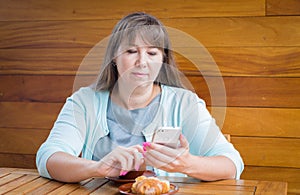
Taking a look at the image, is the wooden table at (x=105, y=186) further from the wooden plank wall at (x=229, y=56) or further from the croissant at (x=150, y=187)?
the wooden plank wall at (x=229, y=56)

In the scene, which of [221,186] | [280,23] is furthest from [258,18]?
[221,186]

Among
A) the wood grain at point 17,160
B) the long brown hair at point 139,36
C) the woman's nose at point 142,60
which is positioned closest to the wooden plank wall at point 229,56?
the wood grain at point 17,160

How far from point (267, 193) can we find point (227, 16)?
1006mm

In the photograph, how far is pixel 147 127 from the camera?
5.32ft

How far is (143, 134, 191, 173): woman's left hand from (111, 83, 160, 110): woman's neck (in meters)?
0.31

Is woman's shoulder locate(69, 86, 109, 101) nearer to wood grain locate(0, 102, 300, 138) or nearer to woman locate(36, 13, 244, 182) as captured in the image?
woman locate(36, 13, 244, 182)

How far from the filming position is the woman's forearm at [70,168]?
1.46 meters

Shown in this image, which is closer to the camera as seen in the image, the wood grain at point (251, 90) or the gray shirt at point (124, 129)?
the gray shirt at point (124, 129)

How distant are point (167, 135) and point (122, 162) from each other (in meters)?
0.16

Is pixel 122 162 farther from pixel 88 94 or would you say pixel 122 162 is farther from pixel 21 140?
pixel 21 140

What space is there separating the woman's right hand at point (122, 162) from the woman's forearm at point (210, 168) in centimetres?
14

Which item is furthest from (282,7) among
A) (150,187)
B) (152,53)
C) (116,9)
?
(150,187)

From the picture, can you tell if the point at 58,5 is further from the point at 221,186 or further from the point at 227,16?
the point at 221,186

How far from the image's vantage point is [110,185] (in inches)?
57.1
